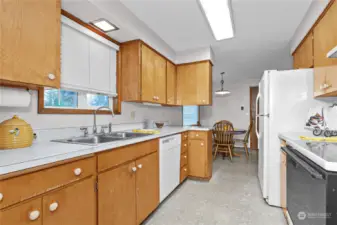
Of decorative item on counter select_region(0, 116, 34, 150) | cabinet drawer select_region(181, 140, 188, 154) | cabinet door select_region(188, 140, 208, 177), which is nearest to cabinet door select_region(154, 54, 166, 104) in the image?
cabinet drawer select_region(181, 140, 188, 154)

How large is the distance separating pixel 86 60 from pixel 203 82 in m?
2.02

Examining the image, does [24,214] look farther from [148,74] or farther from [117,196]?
[148,74]

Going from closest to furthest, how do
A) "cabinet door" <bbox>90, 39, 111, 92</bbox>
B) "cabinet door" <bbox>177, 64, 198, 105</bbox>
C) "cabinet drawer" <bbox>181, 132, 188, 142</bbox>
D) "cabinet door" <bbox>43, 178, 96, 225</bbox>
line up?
1. "cabinet door" <bbox>43, 178, 96, 225</bbox>
2. "cabinet door" <bbox>90, 39, 111, 92</bbox>
3. "cabinet drawer" <bbox>181, 132, 188, 142</bbox>
4. "cabinet door" <bbox>177, 64, 198, 105</bbox>

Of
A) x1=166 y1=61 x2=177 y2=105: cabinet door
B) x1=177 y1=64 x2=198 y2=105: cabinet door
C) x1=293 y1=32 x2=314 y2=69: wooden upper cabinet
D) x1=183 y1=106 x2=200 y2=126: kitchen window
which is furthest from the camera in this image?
x1=183 y1=106 x2=200 y2=126: kitchen window

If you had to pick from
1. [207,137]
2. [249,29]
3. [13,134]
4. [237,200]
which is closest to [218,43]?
[249,29]

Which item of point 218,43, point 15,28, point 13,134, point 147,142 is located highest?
point 218,43

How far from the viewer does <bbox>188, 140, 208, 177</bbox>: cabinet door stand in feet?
9.19

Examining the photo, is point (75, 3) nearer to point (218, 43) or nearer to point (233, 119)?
point (218, 43)

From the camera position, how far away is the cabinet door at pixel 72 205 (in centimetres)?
90

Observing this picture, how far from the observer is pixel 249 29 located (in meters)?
2.46

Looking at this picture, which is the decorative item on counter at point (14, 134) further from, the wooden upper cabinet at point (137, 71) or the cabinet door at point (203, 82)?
the cabinet door at point (203, 82)

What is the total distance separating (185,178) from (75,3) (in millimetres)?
2689

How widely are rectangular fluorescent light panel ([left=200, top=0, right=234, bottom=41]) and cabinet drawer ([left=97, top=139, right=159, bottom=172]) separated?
5.17ft

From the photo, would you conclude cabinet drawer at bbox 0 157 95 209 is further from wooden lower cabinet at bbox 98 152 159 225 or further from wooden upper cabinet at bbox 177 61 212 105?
wooden upper cabinet at bbox 177 61 212 105
